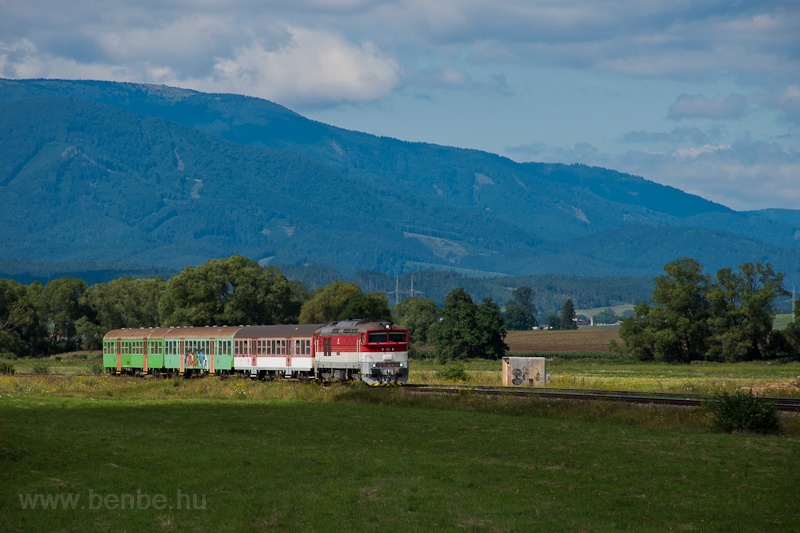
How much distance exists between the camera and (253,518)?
23.7m

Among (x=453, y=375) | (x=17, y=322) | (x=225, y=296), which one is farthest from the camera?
(x=17, y=322)

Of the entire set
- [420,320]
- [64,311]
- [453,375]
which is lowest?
[453,375]

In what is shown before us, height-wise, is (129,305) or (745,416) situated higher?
(129,305)

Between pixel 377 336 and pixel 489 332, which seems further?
pixel 489 332

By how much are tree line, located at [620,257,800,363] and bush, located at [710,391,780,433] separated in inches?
3235

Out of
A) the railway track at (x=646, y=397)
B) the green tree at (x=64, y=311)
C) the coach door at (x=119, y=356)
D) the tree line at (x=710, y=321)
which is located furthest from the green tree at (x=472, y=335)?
the green tree at (x=64, y=311)

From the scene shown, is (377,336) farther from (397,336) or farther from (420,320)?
(420,320)

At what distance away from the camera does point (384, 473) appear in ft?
93.3

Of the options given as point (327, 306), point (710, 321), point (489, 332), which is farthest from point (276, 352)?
point (327, 306)

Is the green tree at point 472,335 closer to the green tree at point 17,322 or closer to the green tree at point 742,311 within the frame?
the green tree at point 742,311

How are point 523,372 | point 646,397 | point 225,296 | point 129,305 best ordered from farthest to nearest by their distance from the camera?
point 129,305
point 225,296
point 523,372
point 646,397

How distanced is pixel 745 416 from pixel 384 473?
15.3 m

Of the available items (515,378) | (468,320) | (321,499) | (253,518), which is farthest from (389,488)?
(468,320)

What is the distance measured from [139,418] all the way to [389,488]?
17319mm
